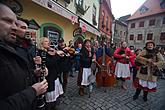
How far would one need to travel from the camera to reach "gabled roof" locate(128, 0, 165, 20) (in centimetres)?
3121

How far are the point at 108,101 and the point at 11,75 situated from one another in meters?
3.83

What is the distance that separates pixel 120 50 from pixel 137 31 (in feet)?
102

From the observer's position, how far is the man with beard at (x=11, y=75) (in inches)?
44.7

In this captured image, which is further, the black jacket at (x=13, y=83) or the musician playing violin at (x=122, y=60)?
the musician playing violin at (x=122, y=60)

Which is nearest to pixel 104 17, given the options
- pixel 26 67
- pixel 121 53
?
pixel 121 53

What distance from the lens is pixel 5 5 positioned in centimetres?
139

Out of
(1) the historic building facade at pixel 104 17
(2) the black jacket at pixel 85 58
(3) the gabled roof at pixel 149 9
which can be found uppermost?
(3) the gabled roof at pixel 149 9

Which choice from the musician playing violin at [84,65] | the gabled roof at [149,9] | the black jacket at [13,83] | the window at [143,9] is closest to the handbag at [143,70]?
the musician playing violin at [84,65]

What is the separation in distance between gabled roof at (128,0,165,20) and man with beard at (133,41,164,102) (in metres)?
30.1

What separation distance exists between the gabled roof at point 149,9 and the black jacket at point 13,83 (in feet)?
112

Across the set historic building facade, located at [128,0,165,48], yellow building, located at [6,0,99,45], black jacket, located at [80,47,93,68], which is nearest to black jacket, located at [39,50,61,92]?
black jacket, located at [80,47,93,68]

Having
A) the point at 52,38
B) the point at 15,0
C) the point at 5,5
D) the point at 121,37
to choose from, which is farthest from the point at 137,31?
the point at 5,5

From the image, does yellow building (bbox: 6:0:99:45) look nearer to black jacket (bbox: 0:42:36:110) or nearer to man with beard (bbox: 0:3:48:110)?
man with beard (bbox: 0:3:48:110)

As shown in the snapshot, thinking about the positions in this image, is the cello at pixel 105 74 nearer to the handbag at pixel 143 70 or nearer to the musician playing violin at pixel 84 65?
the musician playing violin at pixel 84 65
